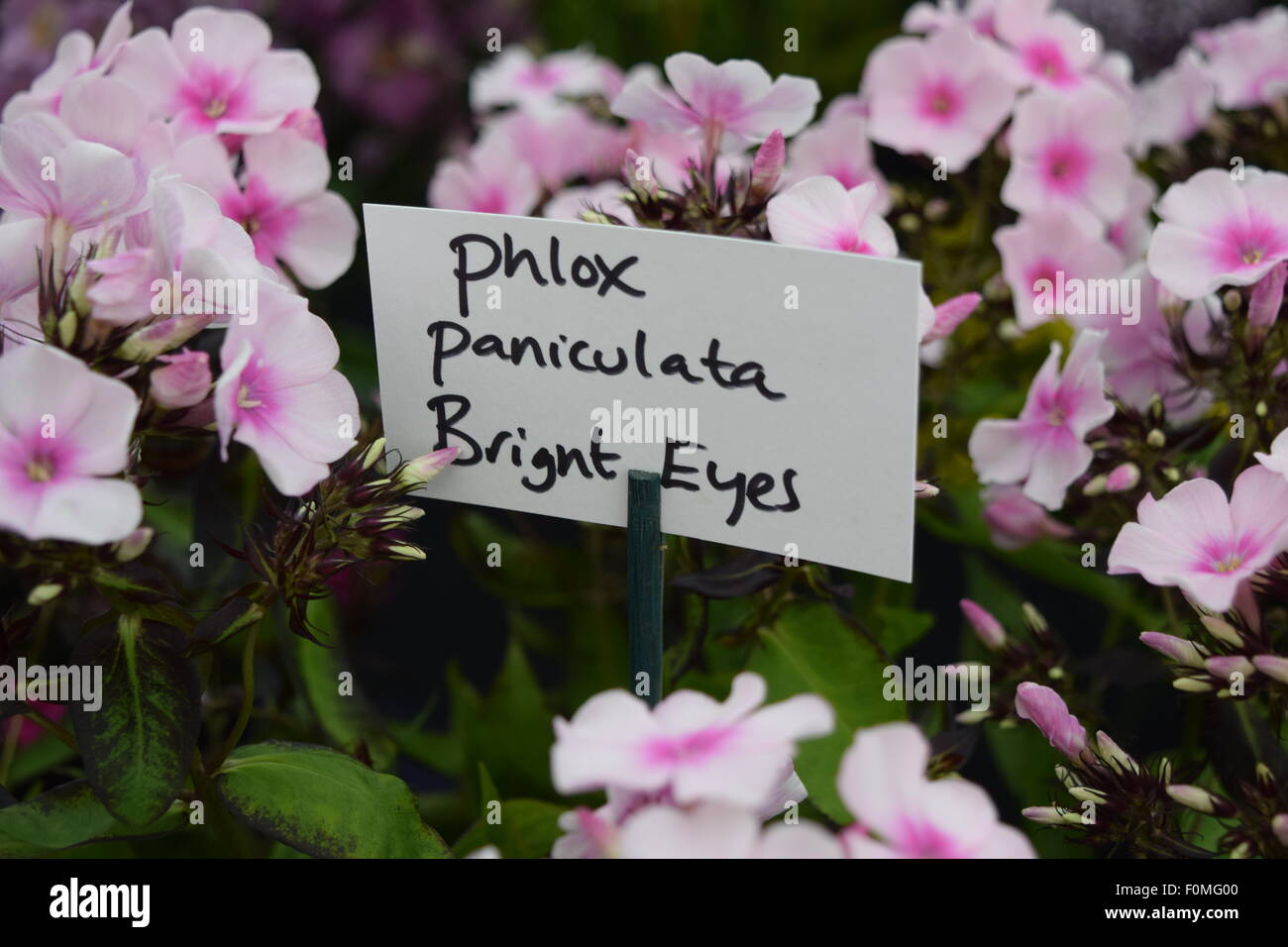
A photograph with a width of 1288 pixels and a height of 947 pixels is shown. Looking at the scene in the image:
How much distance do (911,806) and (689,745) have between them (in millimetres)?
91

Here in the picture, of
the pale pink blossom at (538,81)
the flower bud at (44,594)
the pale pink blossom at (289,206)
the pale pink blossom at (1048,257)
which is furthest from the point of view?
the pale pink blossom at (538,81)

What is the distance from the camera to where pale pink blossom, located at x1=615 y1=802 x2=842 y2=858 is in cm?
46

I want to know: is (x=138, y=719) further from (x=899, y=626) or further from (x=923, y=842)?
(x=899, y=626)

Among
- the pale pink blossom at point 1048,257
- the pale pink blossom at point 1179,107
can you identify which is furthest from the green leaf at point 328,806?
the pale pink blossom at point 1179,107

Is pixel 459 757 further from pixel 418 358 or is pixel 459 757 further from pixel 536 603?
pixel 418 358

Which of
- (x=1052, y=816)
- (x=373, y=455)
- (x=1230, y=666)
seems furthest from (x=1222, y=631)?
(x=373, y=455)

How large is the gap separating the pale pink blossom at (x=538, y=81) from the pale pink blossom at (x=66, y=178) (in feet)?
1.89

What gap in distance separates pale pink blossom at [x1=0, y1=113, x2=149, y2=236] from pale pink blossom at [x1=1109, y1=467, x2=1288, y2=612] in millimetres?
555

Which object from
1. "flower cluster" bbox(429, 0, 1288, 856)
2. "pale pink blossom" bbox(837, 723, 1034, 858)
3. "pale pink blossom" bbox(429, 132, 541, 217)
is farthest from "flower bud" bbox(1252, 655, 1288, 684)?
"pale pink blossom" bbox(429, 132, 541, 217)

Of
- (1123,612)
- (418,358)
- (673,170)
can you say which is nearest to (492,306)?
(418,358)

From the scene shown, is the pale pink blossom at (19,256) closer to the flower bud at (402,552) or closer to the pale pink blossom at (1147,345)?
the flower bud at (402,552)

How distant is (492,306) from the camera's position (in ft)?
2.35

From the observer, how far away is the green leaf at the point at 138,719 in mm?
627
